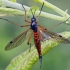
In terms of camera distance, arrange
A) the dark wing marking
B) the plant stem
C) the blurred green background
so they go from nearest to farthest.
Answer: the plant stem
the dark wing marking
the blurred green background

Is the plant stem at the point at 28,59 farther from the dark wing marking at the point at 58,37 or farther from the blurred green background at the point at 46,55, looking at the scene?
the blurred green background at the point at 46,55

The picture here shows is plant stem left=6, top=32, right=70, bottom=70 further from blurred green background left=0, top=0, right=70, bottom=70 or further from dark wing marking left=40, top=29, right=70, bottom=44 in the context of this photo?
blurred green background left=0, top=0, right=70, bottom=70

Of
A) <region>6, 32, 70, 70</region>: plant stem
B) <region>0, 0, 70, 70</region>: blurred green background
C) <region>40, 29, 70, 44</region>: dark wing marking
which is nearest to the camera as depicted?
<region>6, 32, 70, 70</region>: plant stem

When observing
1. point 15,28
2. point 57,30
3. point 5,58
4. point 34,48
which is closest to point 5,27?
point 15,28

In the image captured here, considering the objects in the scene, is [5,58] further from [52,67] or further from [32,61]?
[32,61]

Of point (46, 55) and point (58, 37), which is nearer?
point (58, 37)

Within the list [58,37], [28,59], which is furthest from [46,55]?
[28,59]

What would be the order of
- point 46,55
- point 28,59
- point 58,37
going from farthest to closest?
1. point 46,55
2. point 58,37
3. point 28,59

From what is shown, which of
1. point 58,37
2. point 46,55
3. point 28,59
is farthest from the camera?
point 46,55

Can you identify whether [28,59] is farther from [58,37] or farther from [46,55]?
[46,55]

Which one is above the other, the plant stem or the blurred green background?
the plant stem

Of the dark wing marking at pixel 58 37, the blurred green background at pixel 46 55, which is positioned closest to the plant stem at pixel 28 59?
the dark wing marking at pixel 58 37

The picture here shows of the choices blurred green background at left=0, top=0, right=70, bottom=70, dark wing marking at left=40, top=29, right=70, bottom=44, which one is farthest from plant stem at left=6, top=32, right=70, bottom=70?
→ blurred green background at left=0, top=0, right=70, bottom=70
